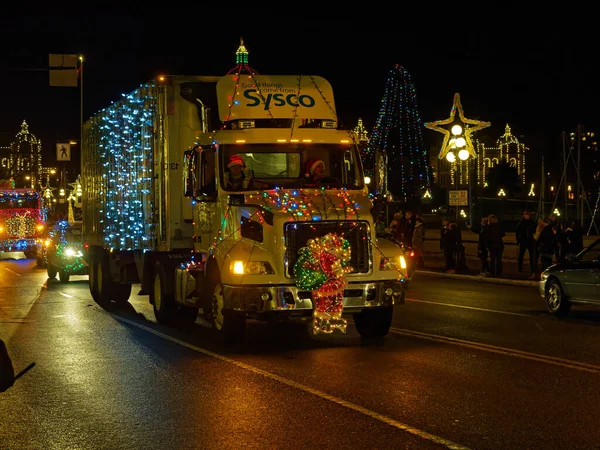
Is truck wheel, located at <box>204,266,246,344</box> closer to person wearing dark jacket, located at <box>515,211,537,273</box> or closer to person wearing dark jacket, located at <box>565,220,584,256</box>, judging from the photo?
person wearing dark jacket, located at <box>565,220,584,256</box>

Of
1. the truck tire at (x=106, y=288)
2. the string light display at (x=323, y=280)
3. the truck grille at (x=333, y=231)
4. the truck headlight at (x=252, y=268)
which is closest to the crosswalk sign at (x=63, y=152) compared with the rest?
the truck tire at (x=106, y=288)

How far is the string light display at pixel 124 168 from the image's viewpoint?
16.4 m

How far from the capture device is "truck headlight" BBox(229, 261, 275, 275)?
12.5 metres

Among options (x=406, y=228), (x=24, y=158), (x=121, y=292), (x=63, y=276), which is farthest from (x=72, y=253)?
(x=24, y=158)

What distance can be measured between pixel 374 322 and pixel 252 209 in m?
2.37

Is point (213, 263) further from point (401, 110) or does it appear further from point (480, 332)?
point (401, 110)

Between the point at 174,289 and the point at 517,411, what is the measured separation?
26.2 feet

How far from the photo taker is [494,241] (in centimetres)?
2553

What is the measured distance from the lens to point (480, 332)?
14.2 metres

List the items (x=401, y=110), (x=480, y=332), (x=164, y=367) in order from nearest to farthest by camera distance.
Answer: (x=164, y=367) < (x=480, y=332) < (x=401, y=110)

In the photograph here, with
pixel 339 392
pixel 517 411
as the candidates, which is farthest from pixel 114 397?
pixel 517 411

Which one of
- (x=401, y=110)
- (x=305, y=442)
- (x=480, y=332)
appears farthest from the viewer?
(x=401, y=110)

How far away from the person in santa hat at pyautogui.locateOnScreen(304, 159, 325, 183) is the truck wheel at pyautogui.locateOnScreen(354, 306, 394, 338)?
1.96 metres

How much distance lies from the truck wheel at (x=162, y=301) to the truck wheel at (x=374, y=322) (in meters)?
3.36
